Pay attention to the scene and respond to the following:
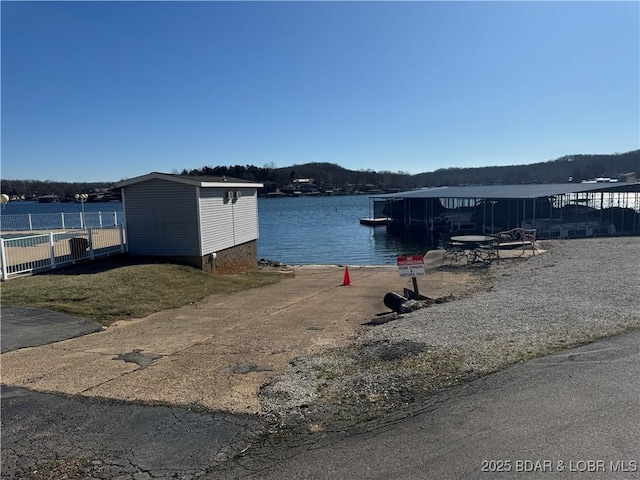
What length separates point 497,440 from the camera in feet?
14.1

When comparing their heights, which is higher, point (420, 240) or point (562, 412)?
point (562, 412)

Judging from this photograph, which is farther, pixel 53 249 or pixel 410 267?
pixel 53 249

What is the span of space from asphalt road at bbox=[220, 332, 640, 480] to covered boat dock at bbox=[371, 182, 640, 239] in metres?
35.3

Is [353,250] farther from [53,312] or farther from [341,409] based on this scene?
[341,409]

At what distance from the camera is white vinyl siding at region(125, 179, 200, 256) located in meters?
18.6

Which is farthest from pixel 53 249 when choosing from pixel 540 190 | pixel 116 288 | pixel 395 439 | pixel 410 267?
pixel 540 190

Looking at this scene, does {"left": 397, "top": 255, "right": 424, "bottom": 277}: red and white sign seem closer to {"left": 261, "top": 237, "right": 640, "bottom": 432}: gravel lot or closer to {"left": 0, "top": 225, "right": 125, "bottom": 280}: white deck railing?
{"left": 261, "top": 237, "right": 640, "bottom": 432}: gravel lot

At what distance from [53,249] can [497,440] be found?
16.1 m

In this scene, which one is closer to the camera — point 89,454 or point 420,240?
point 89,454

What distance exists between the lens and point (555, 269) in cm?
1634

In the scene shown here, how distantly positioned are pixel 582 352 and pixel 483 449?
3.21 metres

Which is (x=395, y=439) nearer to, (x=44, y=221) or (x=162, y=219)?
(x=162, y=219)

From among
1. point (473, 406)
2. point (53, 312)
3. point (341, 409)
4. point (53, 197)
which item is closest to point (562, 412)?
point (473, 406)

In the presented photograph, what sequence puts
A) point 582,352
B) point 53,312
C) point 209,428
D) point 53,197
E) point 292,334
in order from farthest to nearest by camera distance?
point 53,197 → point 53,312 → point 292,334 → point 582,352 → point 209,428
